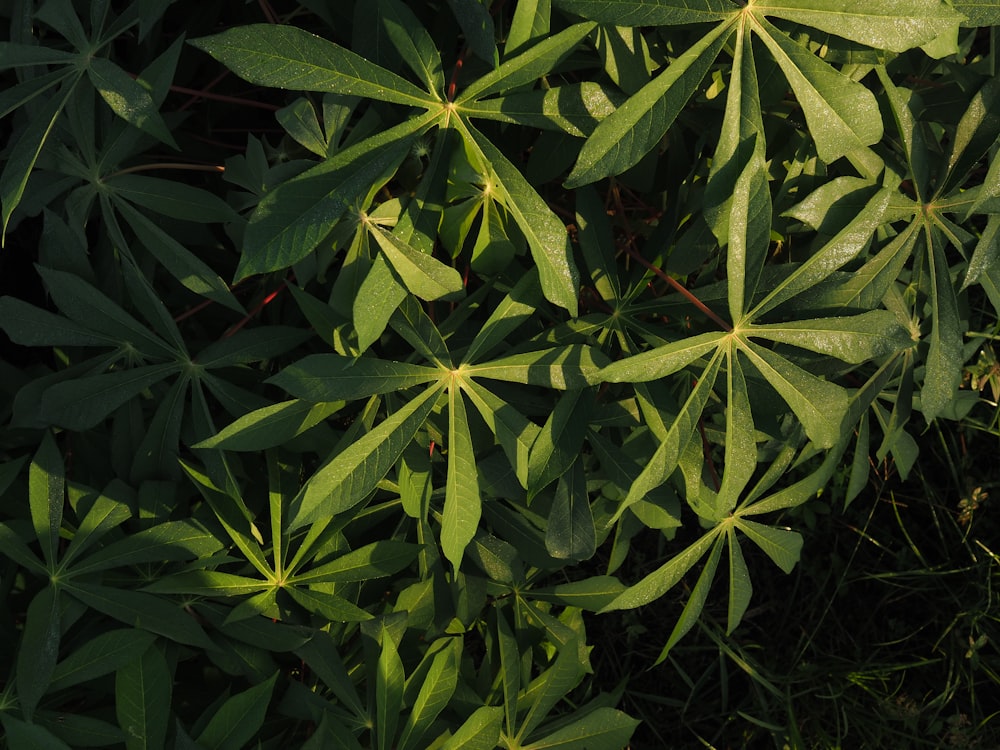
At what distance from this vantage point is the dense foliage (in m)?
0.96

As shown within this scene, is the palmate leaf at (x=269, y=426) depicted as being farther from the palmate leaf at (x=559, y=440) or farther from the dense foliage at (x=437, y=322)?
the palmate leaf at (x=559, y=440)

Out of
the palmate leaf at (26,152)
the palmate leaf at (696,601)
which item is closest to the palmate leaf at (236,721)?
the palmate leaf at (696,601)

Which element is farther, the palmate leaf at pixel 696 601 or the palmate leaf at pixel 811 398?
the palmate leaf at pixel 696 601

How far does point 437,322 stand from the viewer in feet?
3.99

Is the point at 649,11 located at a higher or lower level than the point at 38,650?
higher

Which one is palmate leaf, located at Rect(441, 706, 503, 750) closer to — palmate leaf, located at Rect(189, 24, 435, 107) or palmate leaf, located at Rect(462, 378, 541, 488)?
palmate leaf, located at Rect(462, 378, 541, 488)

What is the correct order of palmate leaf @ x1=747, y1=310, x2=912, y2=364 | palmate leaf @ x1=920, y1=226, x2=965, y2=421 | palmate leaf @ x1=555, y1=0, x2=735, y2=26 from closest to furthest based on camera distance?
palmate leaf @ x1=555, y1=0, x2=735, y2=26 → palmate leaf @ x1=747, y1=310, x2=912, y2=364 → palmate leaf @ x1=920, y1=226, x2=965, y2=421

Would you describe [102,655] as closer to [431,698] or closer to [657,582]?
[431,698]

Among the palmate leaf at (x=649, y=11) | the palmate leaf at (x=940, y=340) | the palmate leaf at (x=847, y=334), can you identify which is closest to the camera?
the palmate leaf at (x=649, y=11)

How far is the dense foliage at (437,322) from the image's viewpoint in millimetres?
956

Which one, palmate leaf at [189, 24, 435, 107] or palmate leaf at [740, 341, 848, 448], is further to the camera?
palmate leaf at [740, 341, 848, 448]

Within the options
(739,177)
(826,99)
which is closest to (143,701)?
(739,177)

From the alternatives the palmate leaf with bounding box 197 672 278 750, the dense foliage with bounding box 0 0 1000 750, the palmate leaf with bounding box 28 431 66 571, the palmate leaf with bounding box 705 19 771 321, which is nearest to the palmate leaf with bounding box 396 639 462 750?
the dense foliage with bounding box 0 0 1000 750

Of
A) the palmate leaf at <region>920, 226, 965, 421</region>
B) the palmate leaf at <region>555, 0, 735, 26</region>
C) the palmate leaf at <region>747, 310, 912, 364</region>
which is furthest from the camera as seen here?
the palmate leaf at <region>920, 226, 965, 421</region>
